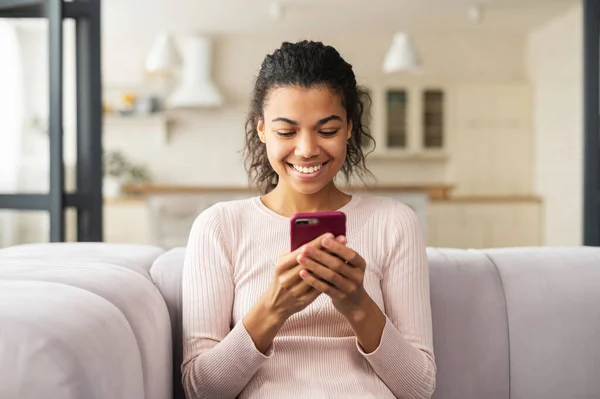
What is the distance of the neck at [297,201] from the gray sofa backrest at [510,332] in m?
0.24

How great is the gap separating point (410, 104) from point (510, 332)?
240 inches

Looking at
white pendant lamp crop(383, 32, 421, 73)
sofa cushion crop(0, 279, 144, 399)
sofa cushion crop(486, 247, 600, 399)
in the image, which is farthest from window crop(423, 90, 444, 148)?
sofa cushion crop(0, 279, 144, 399)

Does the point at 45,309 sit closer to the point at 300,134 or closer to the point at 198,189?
the point at 300,134

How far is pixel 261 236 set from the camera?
1320 mm

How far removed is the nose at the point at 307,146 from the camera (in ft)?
4.04

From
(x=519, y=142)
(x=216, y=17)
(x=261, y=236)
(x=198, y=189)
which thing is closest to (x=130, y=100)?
(x=216, y=17)

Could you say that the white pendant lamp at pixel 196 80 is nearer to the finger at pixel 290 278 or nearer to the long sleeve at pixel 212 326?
the long sleeve at pixel 212 326

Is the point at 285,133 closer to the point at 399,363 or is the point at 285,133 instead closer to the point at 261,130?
the point at 261,130

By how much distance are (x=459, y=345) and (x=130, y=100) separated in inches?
249

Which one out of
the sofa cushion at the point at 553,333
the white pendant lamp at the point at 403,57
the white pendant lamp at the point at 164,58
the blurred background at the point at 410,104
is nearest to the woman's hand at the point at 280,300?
the sofa cushion at the point at 553,333

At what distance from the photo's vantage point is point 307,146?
1229mm

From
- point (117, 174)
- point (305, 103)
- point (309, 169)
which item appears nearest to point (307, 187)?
point (309, 169)

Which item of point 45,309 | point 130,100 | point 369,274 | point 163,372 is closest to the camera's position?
point 45,309

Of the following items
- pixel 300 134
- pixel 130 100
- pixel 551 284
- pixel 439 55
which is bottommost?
pixel 551 284
